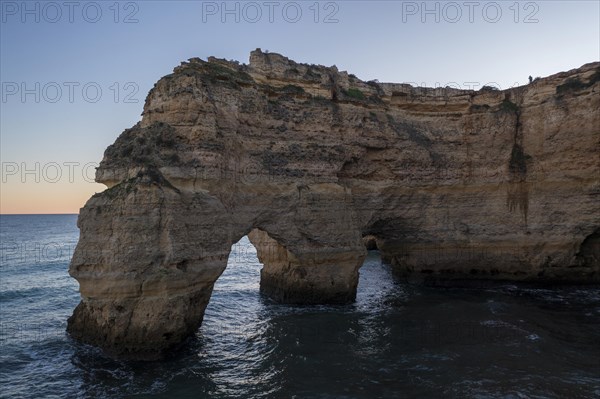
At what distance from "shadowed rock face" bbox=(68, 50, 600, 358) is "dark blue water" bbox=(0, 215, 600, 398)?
1.18 meters

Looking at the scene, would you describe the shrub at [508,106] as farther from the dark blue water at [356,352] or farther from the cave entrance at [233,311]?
the cave entrance at [233,311]

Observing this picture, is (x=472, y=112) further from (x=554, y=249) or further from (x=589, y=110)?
(x=554, y=249)

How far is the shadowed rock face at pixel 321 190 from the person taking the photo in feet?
38.1

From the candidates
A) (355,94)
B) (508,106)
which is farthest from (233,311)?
(508,106)

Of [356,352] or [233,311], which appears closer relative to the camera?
[356,352]

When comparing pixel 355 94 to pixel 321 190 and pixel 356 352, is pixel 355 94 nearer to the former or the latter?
pixel 321 190

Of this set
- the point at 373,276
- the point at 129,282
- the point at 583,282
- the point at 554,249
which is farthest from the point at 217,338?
the point at 583,282

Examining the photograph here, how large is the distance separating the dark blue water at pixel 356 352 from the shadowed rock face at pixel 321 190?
1176mm

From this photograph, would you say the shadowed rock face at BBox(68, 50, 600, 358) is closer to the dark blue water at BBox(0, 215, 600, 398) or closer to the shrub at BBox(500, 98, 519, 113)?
the shrub at BBox(500, 98, 519, 113)

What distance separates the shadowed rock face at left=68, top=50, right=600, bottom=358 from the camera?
11.6 metres

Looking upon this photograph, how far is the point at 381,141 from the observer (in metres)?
18.8

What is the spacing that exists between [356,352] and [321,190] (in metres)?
6.94

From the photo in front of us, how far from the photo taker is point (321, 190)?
1686 cm

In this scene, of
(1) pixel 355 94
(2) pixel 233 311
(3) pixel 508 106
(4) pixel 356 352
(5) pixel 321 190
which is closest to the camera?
(4) pixel 356 352
